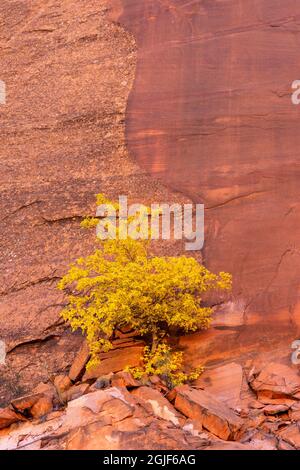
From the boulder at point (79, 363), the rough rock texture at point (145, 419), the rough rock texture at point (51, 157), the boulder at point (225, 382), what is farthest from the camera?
the rough rock texture at point (51, 157)

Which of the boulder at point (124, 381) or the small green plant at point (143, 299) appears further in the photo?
the small green plant at point (143, 299)

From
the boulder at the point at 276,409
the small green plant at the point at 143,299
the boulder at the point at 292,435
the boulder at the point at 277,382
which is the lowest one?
the boulder at the point at 276,409

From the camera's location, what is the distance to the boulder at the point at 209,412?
12336 millimetres

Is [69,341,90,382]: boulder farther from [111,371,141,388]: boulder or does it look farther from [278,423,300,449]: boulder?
[278,423,300,449]: boulder

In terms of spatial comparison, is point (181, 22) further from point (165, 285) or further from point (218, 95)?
point (165, 285)

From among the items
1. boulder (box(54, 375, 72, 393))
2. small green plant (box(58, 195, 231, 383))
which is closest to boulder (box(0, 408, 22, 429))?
boulder (box(54, 375, 72, 393))

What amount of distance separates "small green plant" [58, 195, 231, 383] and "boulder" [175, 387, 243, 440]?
Result: 1.41m

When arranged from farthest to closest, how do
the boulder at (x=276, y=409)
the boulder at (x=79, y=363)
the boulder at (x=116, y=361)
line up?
the boulder at (x=79, y=363)
the boulder at (x=116, y=361)
the boulder at (x=276, y=409)

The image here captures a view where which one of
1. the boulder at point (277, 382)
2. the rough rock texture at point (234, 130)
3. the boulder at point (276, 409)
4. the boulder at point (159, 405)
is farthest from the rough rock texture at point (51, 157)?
the boulder at point (276, 409)

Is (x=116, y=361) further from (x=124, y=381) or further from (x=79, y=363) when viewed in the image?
(x=124, y=381)

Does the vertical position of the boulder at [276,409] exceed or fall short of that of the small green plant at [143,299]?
it falls short

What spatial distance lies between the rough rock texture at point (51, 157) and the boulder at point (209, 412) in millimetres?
4139

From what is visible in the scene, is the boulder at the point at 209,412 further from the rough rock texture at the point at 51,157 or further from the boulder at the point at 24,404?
the rough rock texture at the point at 51,157
